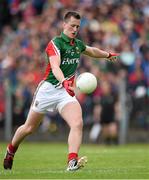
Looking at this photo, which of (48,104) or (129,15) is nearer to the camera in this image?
(48,104)

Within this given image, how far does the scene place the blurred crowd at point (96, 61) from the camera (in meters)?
24.4

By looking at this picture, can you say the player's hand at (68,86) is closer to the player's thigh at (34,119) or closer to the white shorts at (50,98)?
the white shorts at (50,98)

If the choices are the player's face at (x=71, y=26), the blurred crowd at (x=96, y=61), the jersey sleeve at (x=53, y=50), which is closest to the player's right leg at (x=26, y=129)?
the jersey sleeve at (x=53, y=50)

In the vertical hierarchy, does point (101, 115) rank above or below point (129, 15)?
below

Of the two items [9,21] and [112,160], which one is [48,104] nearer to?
[112,160]

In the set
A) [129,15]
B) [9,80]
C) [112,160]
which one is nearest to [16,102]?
[9,80]

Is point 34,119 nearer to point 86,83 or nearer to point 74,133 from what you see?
point 74,133

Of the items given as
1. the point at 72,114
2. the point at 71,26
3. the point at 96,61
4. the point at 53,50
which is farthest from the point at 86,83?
the point at 96,61

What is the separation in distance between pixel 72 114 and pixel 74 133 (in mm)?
358

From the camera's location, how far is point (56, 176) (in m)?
11.7

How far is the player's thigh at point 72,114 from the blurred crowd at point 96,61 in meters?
11.1

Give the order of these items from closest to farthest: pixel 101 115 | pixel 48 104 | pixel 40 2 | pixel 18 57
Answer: pixel 48 104 → pixel 101 115 → pixel 18 57 → pixel 40 2

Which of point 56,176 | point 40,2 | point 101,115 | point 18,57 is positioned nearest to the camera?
point 56,176

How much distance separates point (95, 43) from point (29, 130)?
41.9 ft
